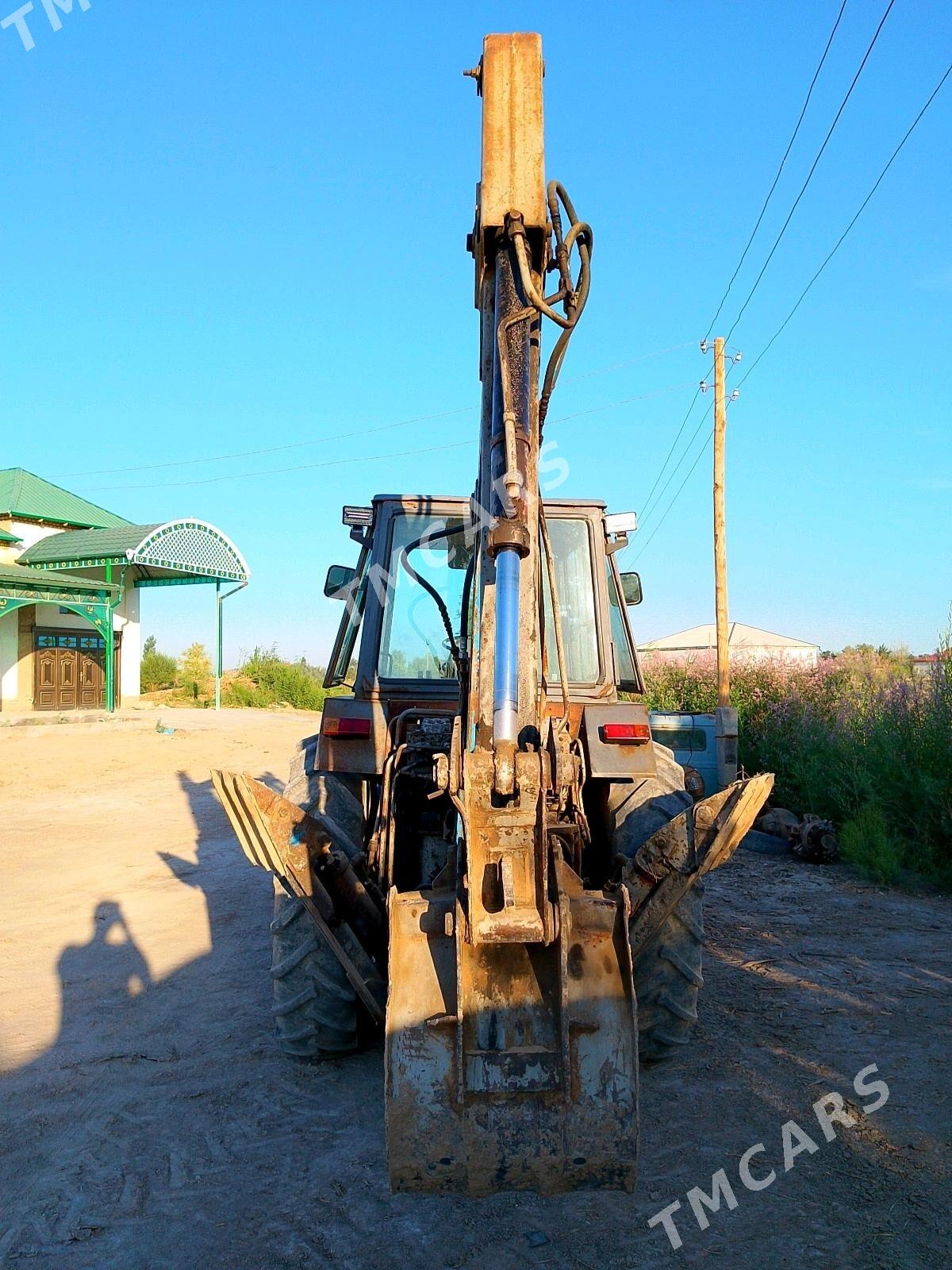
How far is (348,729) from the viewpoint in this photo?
4.21 meters

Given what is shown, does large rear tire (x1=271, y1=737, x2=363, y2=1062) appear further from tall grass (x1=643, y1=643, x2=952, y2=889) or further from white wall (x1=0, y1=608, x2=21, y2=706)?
white wall (x1=0, y1=608, x2=21, y2=706)

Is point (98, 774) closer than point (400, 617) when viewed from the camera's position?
No

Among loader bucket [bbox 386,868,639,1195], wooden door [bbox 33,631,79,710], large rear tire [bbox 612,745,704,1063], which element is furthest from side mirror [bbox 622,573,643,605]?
wooden door [bbox 33,631,79,710]

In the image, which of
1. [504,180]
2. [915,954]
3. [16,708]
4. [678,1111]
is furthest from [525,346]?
[16,708]

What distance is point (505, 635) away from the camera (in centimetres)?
279

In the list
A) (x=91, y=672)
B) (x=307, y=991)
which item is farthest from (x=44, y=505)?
(x=307, y=991)

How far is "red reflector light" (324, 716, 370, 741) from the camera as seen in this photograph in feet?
13.8

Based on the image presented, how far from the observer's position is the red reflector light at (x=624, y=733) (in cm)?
400

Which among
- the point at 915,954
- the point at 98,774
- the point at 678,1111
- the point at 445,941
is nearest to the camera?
the point at 445,941

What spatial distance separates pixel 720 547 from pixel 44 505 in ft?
62.8

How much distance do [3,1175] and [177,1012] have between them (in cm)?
162

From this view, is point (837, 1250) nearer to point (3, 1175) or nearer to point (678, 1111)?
point (678, 1111)

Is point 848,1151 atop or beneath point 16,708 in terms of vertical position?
beneath

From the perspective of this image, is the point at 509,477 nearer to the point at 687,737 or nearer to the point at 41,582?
the point at 687,737
